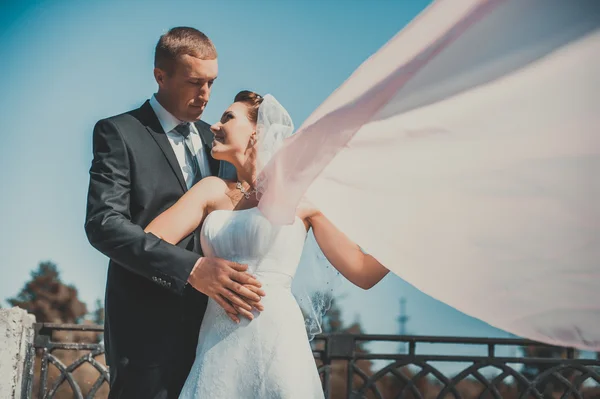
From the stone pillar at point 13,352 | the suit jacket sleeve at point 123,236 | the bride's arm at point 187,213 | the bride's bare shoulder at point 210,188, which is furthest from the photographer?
the stone pillar at point 13,352

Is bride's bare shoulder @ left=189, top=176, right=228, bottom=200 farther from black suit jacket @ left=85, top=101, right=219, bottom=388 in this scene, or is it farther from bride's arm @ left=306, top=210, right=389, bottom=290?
bride's arm @ left=306, top=210, right=389, bottom=290

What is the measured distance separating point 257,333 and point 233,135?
Answer: 86cm

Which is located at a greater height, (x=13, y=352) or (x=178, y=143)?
(x=178, y=143)

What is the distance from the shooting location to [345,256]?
3260 millimetres

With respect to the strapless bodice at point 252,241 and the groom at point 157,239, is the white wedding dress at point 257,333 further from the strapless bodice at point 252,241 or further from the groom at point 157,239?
the groom at point 157,239

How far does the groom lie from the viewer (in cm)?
300

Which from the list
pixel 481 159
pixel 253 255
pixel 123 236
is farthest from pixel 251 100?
pixel 481 159

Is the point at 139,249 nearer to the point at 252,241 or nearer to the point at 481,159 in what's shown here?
the point at 252,241

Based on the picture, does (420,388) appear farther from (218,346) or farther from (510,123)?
(510,123)

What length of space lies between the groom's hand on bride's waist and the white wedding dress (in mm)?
79

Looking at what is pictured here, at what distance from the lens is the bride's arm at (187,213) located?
10.3 feet

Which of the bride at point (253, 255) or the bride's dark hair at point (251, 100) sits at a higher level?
the bride's dark hair at point (251, 100)

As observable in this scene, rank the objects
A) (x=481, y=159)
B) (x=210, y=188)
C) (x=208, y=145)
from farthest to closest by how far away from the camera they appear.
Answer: (x=208, y=145), (x=210, y=188), (x=481, y=159)

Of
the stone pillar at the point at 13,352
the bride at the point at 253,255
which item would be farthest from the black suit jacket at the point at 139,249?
the stone pillar at the point at 13,352
